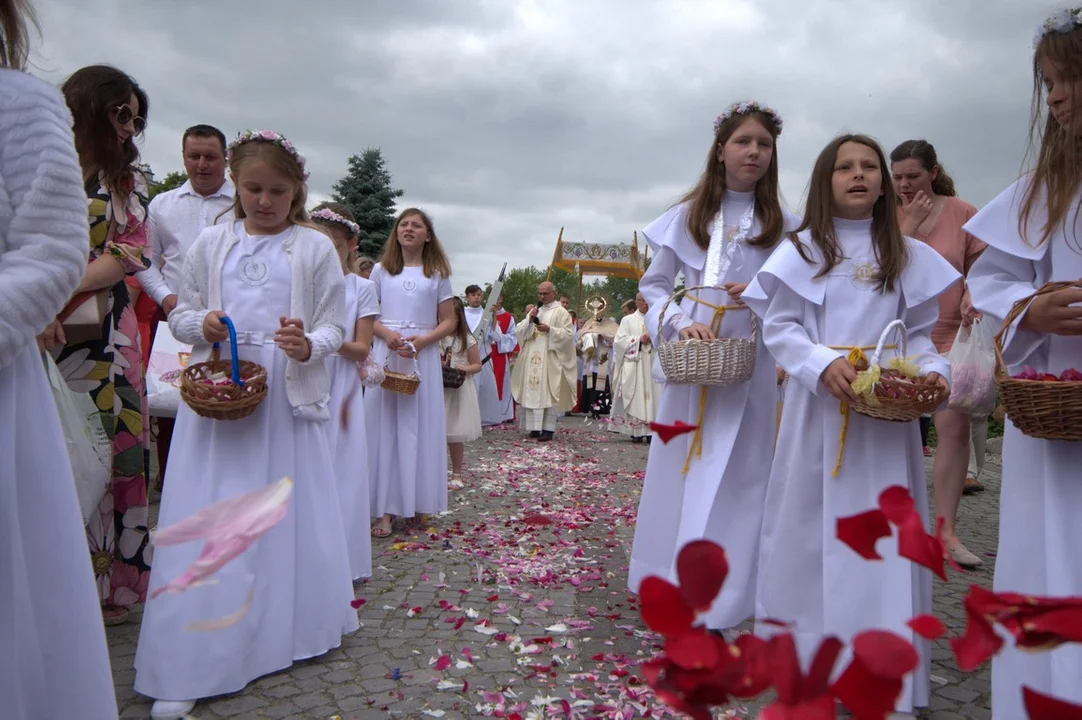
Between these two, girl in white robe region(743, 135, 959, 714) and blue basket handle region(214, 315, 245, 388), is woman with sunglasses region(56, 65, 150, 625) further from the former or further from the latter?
girl in white robe region(743, 135, 959, 714)

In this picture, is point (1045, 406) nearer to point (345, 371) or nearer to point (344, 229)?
point (345, 371)

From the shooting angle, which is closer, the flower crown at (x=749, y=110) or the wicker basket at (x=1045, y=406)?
the wicker basket at (x=1045, y=406)

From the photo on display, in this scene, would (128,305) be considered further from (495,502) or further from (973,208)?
(973,208)

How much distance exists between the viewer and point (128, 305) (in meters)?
4.13

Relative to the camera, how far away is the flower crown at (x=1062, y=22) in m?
2.48

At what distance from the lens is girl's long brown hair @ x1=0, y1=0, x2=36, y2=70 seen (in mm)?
2027

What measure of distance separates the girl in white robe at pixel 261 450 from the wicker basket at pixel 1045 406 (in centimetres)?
252

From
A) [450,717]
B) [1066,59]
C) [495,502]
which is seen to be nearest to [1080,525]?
[1066,59]

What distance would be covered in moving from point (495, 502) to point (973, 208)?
4706 mm

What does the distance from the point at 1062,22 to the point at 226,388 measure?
120 inches

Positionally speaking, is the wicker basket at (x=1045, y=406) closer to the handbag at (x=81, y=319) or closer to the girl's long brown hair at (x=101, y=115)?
the handbag at (x=81, y=319)

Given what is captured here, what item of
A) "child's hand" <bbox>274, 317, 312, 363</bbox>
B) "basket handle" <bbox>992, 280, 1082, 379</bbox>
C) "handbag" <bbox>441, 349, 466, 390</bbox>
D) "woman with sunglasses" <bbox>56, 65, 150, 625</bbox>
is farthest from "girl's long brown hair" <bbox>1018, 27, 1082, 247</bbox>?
"handbag" <bbox>441, 349, 466, 390</bbox>

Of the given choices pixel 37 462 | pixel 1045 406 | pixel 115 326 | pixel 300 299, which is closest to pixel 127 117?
pixel 115 326

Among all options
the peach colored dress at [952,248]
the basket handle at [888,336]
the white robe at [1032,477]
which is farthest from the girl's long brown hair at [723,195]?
the white robe at [1032,477]
